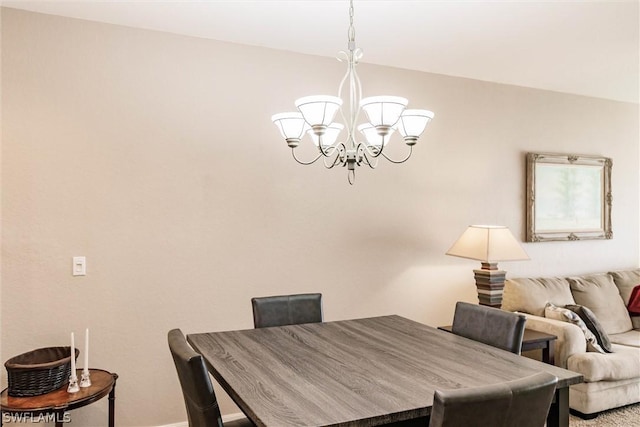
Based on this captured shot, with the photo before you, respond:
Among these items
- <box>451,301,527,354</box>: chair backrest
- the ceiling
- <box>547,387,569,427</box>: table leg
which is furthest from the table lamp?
<box>547,387,569,427</box>: table leg

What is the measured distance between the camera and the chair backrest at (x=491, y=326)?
2.14 meters

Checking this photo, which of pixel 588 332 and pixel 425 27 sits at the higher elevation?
pixel 425 27

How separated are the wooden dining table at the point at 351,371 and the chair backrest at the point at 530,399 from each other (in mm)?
233

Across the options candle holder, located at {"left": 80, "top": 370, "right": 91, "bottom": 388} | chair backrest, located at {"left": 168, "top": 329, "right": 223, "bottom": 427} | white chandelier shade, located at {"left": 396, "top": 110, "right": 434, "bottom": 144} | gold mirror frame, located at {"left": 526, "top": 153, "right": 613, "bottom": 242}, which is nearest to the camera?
chair backrest, located at {"left": 168, "top": 329, "right": 223, "bottom": 427}

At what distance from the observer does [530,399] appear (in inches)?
53.0

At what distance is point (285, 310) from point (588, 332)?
2.28 meters

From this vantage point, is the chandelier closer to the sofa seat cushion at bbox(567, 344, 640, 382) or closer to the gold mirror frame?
the sofa seat cushion at bbox(567, 344, 640, 382)

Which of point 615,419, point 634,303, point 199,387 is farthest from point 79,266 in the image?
point 634,303

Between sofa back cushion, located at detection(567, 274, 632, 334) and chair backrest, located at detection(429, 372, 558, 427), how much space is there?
3060 mm

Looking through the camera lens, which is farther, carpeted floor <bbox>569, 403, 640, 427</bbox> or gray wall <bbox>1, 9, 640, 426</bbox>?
carpeted floor <bbox>569, 403, 640, 427</bbox>

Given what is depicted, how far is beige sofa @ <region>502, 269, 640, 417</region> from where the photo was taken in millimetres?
3205

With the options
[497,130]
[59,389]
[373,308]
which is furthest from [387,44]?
[59,389]

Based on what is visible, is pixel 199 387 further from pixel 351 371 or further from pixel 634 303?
pixel 634 303

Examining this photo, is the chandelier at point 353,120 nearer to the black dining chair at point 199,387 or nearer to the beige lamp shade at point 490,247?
the black dining chair at point 199,387
